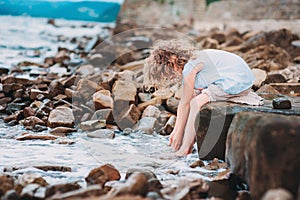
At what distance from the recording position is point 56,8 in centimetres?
1362

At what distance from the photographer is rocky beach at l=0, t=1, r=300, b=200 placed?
5.85 ft

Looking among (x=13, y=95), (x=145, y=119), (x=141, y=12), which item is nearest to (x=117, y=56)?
(x=13, y=95)

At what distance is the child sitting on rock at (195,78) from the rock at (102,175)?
76 centimetres

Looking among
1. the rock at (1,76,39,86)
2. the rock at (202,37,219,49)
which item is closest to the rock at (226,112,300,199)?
the rock at (1,76,39,86)

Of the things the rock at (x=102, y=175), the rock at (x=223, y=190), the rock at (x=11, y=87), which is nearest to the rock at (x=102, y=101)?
the rock at (x=11, y=87)

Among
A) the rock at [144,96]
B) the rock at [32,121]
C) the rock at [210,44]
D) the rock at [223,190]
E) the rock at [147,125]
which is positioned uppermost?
the rock at [210,44]

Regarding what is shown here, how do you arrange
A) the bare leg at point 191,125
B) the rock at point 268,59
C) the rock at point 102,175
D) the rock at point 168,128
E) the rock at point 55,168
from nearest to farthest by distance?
the rock at point 102,175, the rock at point 55,168, the bare leg at point 191,125, the rock at point 168,128, the rock at point 268,59

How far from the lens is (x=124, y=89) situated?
430cm

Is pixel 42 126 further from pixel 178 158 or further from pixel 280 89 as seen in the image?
pixel 280 89

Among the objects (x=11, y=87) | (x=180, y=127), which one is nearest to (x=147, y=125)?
(x=180, y=127)

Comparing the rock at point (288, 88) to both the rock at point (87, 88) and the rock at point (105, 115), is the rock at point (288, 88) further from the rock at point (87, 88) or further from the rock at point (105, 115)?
the rock at point (87, 88)

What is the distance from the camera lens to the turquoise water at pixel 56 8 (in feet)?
40.4

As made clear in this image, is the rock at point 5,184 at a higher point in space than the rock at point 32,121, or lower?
lower

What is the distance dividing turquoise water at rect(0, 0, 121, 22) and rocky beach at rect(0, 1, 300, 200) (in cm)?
610
